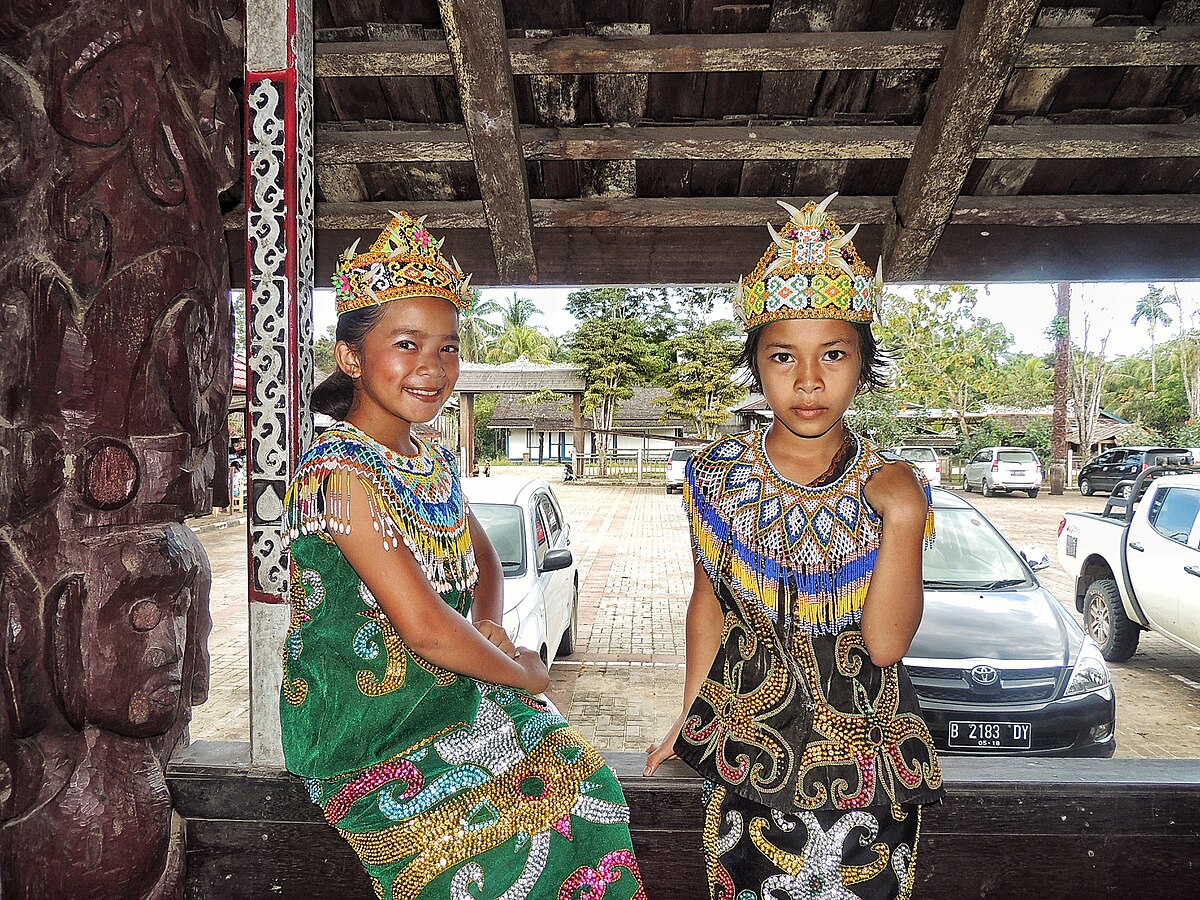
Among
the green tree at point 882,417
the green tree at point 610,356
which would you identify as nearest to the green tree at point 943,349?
the green tree at point 882,417

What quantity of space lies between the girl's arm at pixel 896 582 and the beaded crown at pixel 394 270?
98 centimetres

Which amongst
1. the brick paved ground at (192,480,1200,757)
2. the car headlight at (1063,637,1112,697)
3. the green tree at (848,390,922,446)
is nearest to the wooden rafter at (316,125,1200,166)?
the car headlight at (1063,637,1112,697)

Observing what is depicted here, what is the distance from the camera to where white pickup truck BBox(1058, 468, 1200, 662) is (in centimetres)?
584

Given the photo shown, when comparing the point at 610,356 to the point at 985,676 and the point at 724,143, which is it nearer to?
the point at 985,676

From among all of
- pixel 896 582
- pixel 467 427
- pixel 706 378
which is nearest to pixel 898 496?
pixel 896 582

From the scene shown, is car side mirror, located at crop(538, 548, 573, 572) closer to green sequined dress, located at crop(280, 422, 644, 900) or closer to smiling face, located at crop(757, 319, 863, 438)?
green sequined dress, located at crop(280, 422, 644, 900)

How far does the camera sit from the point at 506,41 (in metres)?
2.30

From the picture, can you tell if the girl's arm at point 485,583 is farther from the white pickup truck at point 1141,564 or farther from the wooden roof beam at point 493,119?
the white pickup truck at point 1141,564

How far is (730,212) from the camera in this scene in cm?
289

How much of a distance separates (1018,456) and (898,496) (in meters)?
23.1

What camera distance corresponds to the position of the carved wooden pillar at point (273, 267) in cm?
211

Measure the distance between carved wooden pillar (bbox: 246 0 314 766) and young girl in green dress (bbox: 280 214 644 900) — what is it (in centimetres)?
61

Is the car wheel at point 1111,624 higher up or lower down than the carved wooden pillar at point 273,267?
lower down

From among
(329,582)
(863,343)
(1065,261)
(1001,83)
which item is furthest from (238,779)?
(1065,261)
